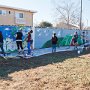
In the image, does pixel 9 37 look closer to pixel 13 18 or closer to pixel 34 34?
pixel 34 34

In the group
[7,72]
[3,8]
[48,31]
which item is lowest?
A: [7,72]

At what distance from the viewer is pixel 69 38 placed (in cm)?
2959

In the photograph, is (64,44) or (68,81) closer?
(68,81)

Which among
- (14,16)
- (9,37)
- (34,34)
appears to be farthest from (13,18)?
(9,37)

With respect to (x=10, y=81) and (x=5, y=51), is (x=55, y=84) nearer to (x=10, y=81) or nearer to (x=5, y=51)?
(x=10, y=81)

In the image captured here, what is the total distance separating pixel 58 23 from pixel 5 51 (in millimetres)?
47792

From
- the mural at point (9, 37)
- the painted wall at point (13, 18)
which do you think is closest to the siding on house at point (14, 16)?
the painted wall at point (13, 18)

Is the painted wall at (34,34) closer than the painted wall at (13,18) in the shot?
Yes

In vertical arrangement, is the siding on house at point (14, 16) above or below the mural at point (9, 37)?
above

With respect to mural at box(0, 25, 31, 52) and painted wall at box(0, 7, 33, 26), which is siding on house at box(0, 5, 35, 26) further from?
mural at box(0, 25, 31, 52)

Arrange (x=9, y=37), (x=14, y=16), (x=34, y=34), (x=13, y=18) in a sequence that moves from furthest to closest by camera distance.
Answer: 1. (x=14, y=16)
2. (x=13, y=18)
3. (x=34, y=34)
4. (x=9, y=37)

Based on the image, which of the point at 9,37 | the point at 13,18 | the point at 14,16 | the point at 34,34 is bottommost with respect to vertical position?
the point at 9,37

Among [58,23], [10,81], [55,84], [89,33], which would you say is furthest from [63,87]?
[58,23]

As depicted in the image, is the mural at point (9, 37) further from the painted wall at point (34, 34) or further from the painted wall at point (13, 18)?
the painted wall at point (13, 18)
